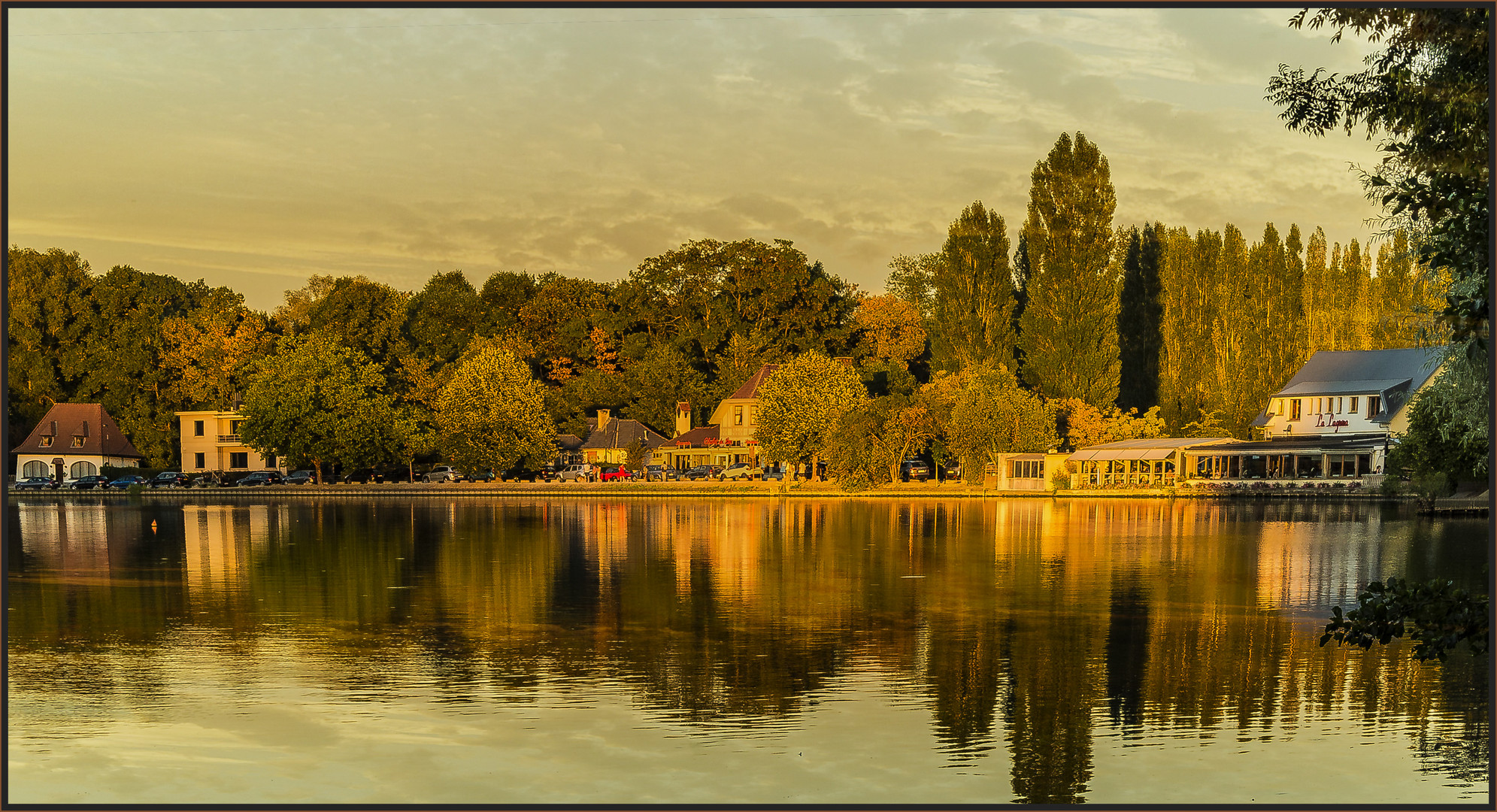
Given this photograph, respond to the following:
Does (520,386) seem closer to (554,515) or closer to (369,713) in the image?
(554,515)

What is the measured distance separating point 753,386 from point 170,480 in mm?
46423

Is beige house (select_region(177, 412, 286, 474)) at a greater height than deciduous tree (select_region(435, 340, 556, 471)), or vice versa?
deciduous tree (select_region(435, 340, 556, 471))

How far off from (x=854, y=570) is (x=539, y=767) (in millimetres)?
20695

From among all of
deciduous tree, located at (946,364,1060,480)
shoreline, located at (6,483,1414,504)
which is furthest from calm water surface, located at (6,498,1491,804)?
deciduous tree, located at (946,364,1060,480)

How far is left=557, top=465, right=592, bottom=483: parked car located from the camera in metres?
95.9

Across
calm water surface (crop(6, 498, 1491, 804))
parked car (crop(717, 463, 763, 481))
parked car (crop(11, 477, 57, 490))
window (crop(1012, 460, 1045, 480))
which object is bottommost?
parked car (crop(11, 477, 57, 490))

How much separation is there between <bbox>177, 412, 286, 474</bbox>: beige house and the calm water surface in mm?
69300

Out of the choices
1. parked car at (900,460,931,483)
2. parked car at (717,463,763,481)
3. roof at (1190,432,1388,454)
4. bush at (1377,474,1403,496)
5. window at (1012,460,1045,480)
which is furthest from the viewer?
parked car at (717,463,763,481)

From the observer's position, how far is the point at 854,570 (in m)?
35.3

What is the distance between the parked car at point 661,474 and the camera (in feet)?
316

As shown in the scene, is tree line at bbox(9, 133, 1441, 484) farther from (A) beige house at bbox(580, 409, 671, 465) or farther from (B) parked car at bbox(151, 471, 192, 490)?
(B) parked car at bbox(151, 471, 192, 490)

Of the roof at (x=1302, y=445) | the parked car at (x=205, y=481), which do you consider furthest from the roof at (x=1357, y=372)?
the parked car at (x=205, y=481)

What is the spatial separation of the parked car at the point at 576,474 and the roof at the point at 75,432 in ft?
124

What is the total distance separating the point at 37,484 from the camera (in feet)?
336
